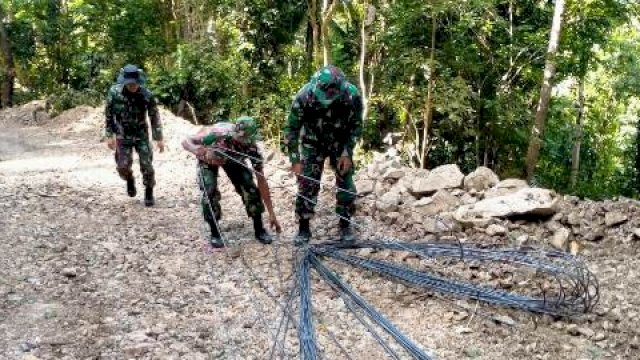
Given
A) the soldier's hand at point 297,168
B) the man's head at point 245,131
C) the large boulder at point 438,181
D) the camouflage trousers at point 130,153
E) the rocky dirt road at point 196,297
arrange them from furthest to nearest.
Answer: the camouflage trousers at point 130,153, the large boulder at point 438,181, the soldier's hand at point 297,168, the man's head at point 245,131, the rocky dirt road at point 196,297

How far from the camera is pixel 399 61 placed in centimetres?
981

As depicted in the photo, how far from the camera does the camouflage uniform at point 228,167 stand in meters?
4.73

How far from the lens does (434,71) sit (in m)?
9.66

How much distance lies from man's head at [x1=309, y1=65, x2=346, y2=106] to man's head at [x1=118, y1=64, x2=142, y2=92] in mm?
1935

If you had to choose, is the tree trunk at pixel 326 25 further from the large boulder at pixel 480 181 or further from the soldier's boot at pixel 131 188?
the large boulder at pixel 480 181

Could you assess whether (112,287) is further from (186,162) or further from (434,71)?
(434,71)

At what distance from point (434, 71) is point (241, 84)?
13.6ft

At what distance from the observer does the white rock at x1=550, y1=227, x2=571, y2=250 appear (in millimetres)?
4688

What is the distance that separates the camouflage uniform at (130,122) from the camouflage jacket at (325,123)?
5.89ft

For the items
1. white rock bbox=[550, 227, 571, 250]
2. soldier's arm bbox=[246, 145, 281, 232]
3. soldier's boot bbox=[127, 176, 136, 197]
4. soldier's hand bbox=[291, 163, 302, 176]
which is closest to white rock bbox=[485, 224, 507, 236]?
white rock bbox=[550, 227, 571, 250]

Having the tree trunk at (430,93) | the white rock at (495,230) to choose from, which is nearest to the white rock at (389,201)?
the white rock at (495,230)

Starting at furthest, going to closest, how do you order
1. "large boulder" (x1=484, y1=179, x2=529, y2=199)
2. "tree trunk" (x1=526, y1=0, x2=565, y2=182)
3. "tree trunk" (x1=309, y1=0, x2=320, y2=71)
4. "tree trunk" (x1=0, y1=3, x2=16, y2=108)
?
"tree trunk" (x1=0, y1=3, x2=16, y2=108) < "tree trunk" (x1=309, y1=0, x2=320, y2=71) < "tree trunk" (x1=526, y1=0, x2=565, y2=182) < "large boulder" (x1=484, y1=179, x2=529, y2=199)

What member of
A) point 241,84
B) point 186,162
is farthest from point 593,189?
point 186,162

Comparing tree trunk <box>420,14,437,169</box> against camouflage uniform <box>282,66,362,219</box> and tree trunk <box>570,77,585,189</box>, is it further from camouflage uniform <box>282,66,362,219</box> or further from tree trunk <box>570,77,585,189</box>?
tree trunk <box>570,77,585,189</box>
